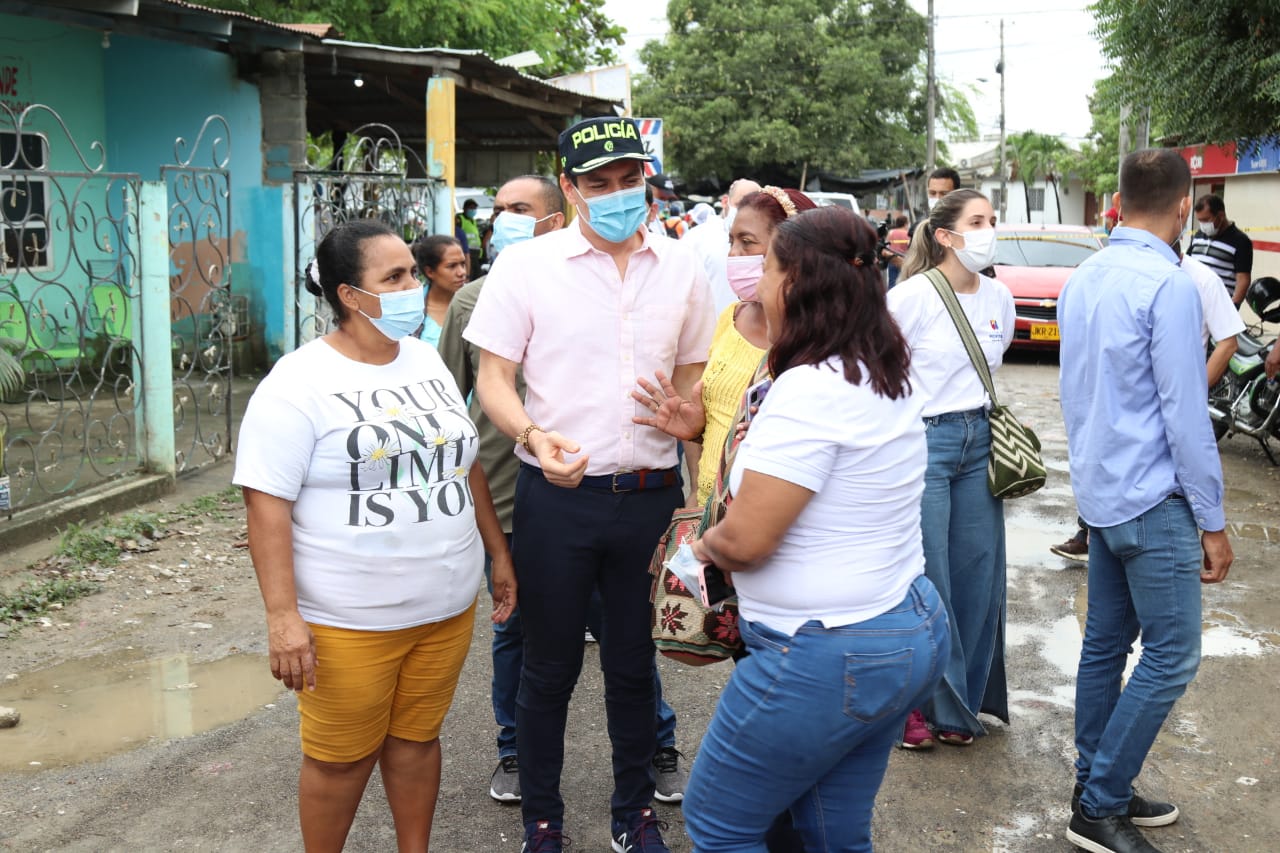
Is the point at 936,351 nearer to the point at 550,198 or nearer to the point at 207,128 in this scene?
the point at 550,198

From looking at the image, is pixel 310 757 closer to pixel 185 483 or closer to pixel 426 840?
pixel 426 840

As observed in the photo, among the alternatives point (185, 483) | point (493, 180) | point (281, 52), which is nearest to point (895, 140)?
point (493, 180)

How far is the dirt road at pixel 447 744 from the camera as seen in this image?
3717 mm

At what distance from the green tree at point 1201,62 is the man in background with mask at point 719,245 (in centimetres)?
335

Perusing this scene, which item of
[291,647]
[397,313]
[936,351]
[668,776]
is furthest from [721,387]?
[668,776]

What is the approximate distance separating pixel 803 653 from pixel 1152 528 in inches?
56.7

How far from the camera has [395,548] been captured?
294 cm

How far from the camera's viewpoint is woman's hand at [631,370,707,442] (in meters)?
3.25

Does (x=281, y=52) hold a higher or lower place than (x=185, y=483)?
higher

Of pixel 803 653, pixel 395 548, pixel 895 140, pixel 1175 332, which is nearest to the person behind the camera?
pixel 803 653

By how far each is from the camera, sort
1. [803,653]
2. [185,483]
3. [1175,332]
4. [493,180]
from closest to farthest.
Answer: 1. [803,653]
2. [1175,332]
3. [185,483]
4. [493,180]

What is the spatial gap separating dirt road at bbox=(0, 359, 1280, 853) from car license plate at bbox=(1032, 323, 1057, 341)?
8.18 meters

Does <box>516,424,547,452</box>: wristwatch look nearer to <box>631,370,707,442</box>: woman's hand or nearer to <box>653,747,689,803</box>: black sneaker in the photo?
<box>631,370,707,442</box>: woman's hand

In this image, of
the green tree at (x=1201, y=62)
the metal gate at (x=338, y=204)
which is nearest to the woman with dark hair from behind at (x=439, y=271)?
the metal gate at (x=338, y=204)
